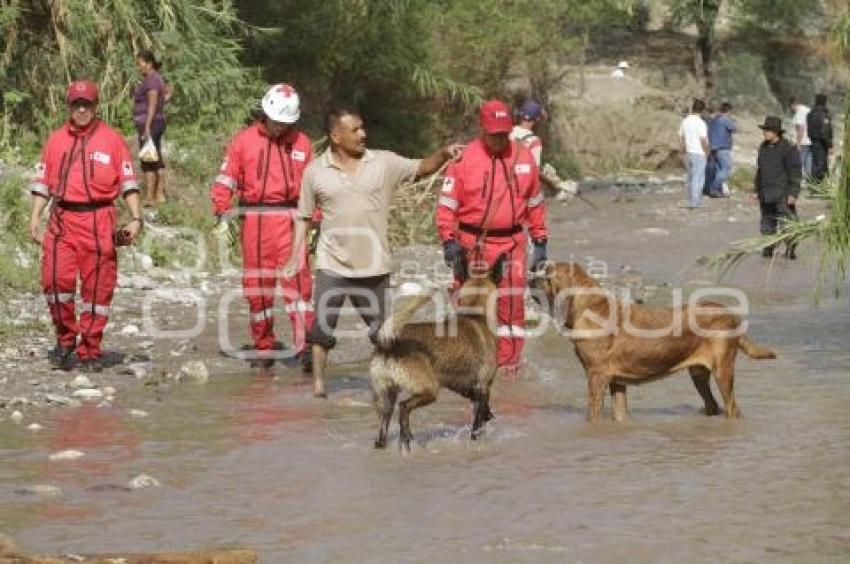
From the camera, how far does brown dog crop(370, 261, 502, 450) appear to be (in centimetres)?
858

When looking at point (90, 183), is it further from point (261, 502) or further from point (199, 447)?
point (261, 502)

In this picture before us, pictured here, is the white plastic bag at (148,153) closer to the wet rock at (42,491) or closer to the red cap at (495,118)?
the red cap at (495,118)

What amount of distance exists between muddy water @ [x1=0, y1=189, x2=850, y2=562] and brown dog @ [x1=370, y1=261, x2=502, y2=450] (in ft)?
0.97

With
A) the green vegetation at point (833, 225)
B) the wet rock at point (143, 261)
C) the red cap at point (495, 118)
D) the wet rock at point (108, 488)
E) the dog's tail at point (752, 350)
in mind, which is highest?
the red cap at point (495, 118)

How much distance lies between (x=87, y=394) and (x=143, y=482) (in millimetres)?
2480

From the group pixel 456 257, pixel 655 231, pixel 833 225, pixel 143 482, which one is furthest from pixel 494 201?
pixel 655 231

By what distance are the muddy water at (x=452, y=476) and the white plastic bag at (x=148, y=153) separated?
5.94 metres

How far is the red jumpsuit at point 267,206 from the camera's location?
11281 mm

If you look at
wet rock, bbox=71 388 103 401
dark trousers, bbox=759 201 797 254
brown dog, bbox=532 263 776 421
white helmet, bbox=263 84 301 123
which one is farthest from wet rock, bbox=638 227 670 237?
brown dog, bbox=532 263 776 421

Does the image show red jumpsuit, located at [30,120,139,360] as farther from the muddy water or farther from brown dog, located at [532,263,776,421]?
brown dog, located at [532,263,776,421]

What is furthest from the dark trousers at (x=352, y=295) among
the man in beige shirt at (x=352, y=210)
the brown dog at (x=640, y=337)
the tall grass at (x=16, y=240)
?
the tall grass at (x=16, y=240)

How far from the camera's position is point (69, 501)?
307 inches

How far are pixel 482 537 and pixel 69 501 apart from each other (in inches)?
76.8

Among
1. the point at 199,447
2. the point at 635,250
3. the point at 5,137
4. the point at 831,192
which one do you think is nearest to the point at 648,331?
the point at 831,192
